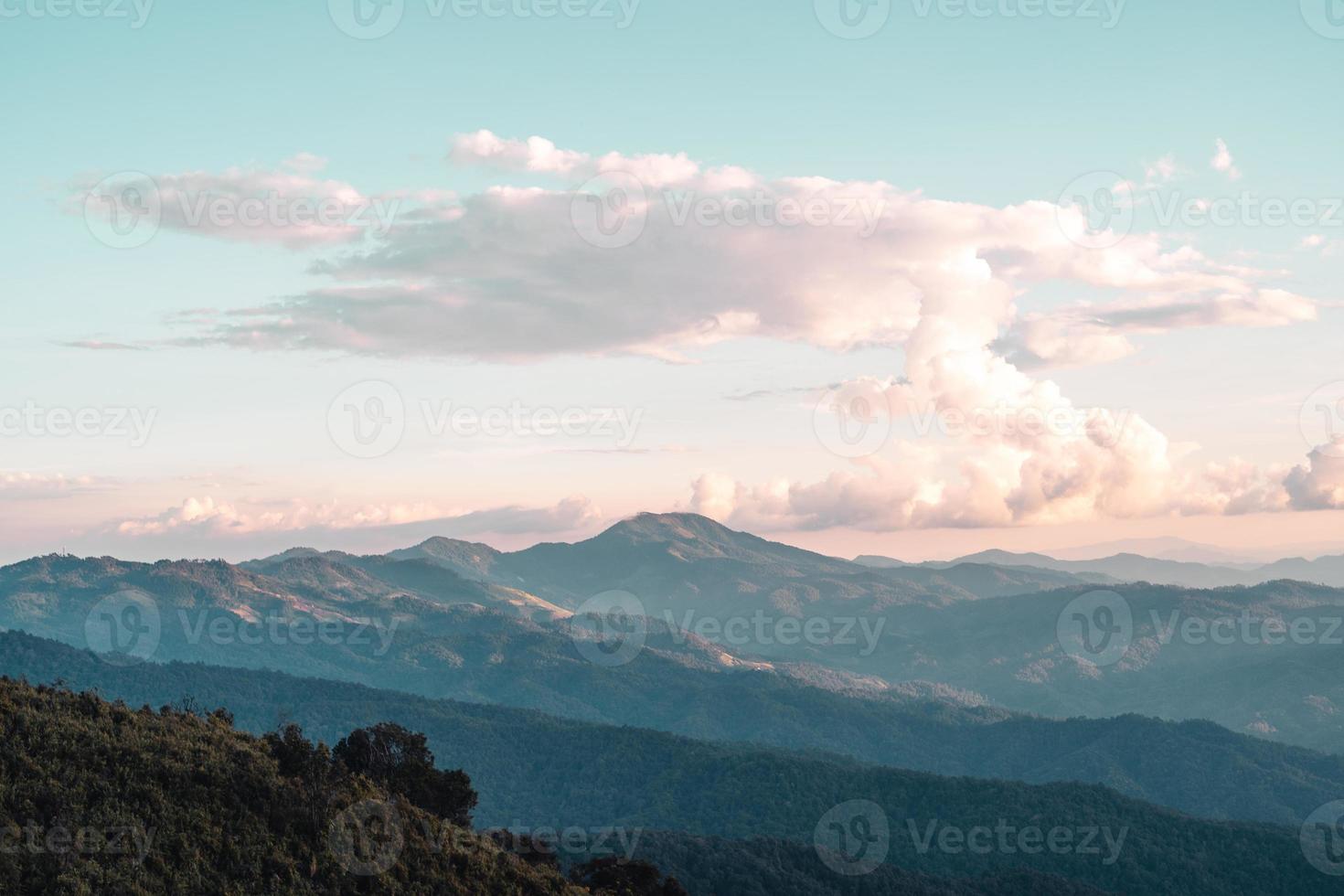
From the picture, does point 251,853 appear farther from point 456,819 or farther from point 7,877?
A: point 456,819

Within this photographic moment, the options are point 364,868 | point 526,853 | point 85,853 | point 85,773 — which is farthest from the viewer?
point 526,853

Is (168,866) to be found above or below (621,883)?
above

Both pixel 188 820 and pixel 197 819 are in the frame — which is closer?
pixel 188 820

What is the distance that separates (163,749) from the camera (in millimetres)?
65625

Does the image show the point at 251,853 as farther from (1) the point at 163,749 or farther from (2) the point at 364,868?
(1) the point at 163,749

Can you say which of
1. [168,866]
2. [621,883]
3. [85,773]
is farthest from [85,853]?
[621,883]

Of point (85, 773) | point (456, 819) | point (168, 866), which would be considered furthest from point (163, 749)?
point (456, 819)

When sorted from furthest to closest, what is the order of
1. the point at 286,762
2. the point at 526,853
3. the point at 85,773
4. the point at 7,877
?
the point at 526,853 → the point at 286,762 → the point at 85,773 → the point at 7,877

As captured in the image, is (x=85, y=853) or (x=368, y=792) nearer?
(x=85, y=853)

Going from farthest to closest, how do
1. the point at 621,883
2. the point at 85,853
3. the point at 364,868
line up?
the point at 621,883, the point at 364,868, the point at 85,853

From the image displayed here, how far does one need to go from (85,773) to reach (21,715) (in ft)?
21.5

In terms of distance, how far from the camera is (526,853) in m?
91.6

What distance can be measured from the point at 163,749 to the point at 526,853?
36.0 m

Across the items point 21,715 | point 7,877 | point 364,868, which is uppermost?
point 21,715
